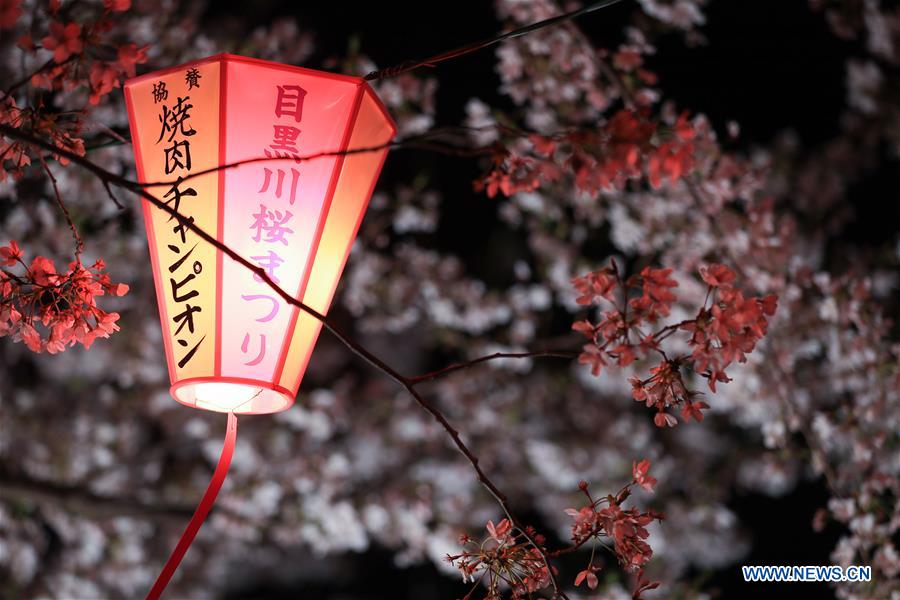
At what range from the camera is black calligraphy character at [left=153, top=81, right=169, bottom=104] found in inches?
A: 75.1

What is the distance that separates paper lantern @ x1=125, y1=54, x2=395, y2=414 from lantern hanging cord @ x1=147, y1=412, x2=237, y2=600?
179 millimetres

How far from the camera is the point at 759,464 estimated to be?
757 centimetres

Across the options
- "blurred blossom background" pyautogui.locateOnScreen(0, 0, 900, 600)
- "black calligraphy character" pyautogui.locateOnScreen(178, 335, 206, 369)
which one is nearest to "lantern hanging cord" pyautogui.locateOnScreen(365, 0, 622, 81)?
"black calligraphy character" pyautogui.locateOnScreen(178, 335, 206, 369)

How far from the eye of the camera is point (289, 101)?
6.07ft

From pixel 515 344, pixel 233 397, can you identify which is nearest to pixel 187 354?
pixel 233 397

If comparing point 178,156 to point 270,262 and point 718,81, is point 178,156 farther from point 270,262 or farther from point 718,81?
point 718,81

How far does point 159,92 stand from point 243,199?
0.40 metres

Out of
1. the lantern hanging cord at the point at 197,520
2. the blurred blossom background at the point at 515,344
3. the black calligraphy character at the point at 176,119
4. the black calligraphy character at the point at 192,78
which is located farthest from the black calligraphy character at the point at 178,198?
the blurred blossom background at the point at 515,344

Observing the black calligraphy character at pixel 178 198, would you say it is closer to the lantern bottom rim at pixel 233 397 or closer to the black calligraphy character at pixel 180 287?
the black calligraphy character at pixel 180 287

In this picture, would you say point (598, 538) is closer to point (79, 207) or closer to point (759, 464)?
point (79, 207)

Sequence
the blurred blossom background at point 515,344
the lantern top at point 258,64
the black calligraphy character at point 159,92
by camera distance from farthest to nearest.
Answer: the blurred blossom background at point 515,344, the black calligraphy character at point 159,92, the lantern top at point 258,64

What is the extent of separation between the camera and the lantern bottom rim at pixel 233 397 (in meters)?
1.93

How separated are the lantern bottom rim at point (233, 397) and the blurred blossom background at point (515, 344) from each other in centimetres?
216

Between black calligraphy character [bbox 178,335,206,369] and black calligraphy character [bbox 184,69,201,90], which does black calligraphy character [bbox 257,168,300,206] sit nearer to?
black calligraphy character [bbox 184,69,201,90]
